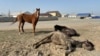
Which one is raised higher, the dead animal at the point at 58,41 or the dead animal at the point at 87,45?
the dead animal at the point at 58,41

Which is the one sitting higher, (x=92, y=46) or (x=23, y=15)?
(x=23, y=15)

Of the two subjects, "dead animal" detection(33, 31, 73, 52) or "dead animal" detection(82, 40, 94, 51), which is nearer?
"dead animal" detection(33, 31, 73, 52)

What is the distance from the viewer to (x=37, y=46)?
1316 centimetres

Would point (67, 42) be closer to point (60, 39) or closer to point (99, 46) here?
point (60, 39)

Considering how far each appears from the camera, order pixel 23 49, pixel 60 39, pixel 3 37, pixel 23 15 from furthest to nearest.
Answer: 1. pixel 23 15
2. pixel 3 37
3. pixel 60 39
4. pixel 23 49

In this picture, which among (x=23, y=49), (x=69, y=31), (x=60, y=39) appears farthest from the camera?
(x=69, y=31)

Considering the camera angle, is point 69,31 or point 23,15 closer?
point 69,31

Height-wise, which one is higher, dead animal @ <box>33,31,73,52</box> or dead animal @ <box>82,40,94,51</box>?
dead animal @ <box>33,31,73,52</box>

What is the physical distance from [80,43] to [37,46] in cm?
234

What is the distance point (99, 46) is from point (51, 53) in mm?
2924

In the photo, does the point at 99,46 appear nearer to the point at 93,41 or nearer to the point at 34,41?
the point at 93,41

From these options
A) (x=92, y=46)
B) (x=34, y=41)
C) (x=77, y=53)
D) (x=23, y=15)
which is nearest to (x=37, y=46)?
(x=34, y=41)

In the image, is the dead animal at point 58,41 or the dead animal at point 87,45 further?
the dead animal at point 87,45

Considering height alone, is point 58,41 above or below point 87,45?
above
